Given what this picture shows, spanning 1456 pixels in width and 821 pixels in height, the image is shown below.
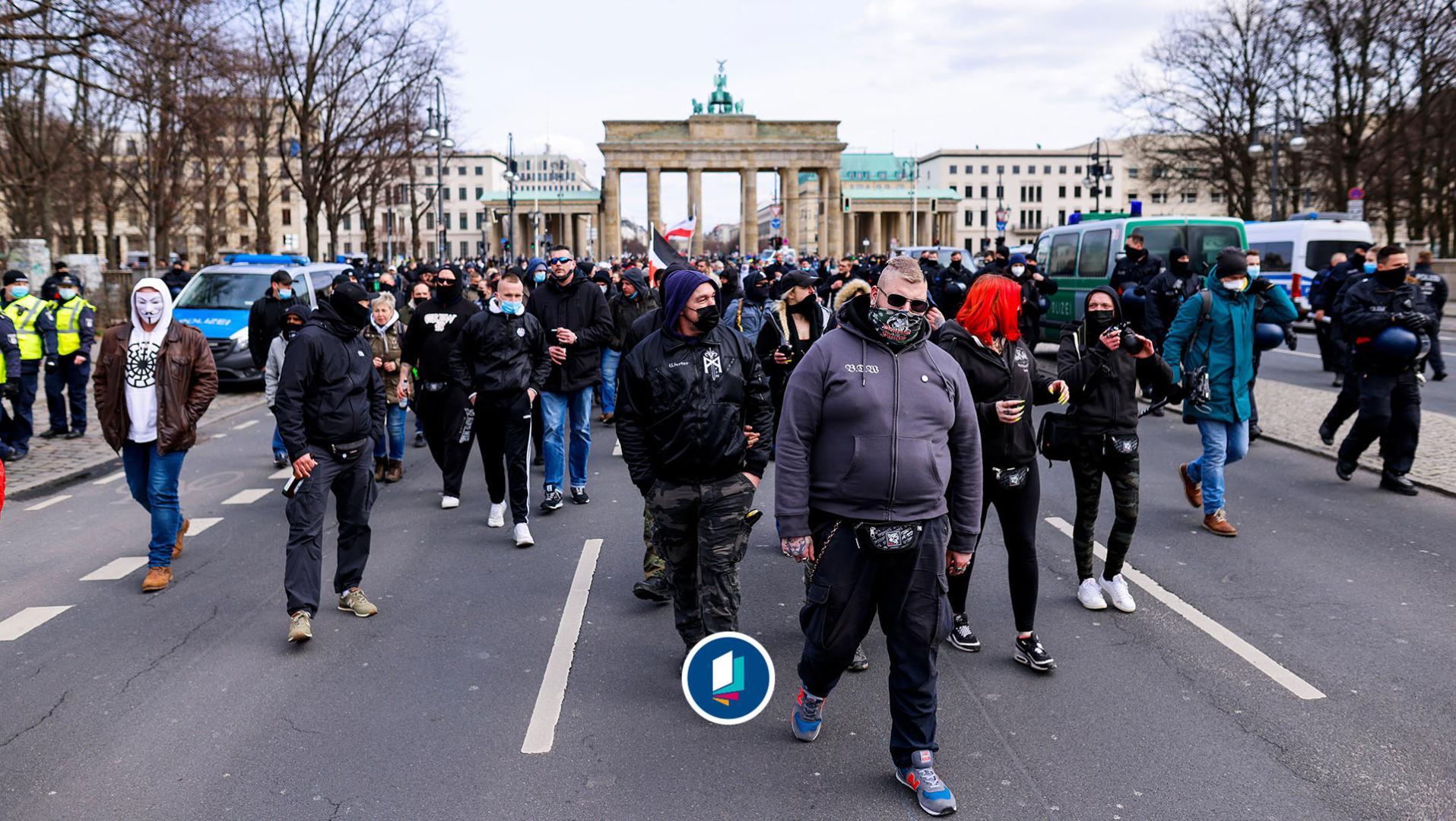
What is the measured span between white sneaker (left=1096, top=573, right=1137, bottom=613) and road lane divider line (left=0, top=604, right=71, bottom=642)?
5.98 m

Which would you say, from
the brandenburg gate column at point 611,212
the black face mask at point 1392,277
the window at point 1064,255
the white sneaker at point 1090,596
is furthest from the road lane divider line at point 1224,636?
the brandenburg gate column at point 611,212

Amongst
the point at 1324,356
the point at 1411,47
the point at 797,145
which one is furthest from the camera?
the point at 797,145

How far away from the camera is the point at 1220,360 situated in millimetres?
7949

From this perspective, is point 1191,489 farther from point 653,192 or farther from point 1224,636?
point 653,192

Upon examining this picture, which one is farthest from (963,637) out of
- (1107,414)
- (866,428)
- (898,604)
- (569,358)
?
(569,358)

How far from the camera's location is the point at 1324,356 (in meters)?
17.9

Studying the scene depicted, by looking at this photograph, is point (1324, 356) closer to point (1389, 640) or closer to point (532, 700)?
point (1389, 640)

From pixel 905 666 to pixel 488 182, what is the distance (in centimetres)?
15582

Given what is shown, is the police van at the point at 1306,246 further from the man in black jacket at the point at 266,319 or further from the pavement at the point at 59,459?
the pavement at the point at 59,459

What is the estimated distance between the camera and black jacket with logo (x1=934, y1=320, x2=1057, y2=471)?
16.7 ft

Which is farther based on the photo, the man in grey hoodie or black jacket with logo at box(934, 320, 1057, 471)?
black jacket with logo at box(934, 320, 1057, 471)

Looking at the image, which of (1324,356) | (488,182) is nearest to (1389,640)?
(1324,356)

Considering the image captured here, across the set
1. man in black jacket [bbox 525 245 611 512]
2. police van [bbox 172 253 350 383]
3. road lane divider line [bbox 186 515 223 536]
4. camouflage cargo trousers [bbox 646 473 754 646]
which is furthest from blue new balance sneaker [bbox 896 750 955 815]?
police van [bbox 172 253 350 383]

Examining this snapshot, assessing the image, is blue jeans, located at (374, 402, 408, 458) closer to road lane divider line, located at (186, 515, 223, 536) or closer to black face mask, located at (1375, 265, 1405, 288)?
road lane divider line, located at (186, 515, 223, 536)
